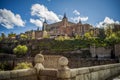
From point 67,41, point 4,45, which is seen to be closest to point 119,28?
point 67,41

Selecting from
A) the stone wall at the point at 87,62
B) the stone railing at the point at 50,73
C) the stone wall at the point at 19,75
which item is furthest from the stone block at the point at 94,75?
the stone wall at the point at 87,62

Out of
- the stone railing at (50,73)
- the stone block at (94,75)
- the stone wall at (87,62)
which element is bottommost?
the stone wall at (87,62)

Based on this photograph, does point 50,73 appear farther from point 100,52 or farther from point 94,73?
point 100,52

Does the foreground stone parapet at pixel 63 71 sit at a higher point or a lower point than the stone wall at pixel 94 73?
higher

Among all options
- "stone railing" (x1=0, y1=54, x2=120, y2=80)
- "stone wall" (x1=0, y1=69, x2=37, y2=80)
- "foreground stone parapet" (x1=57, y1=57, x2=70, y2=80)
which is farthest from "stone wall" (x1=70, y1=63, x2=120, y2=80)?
"stone wall" (x1=0, y1=69, x2=37, y2=80)

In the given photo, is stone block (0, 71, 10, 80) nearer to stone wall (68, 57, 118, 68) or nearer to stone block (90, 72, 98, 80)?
stone block (90, 72, 98, 80)

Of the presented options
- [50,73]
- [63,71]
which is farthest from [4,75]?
[63,71]

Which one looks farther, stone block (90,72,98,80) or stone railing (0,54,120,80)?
stone block (90,72,98,80)

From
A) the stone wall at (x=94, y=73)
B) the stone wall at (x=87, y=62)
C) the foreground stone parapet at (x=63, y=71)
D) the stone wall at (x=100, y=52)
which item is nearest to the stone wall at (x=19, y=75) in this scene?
the foreground stone parapet at (x=63, y=71)

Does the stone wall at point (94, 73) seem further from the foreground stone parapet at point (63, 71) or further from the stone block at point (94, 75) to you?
the foreground stone parapet at point (63, 71)

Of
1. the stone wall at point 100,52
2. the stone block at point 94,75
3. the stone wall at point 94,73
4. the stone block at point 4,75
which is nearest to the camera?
the stone block at point 4,75

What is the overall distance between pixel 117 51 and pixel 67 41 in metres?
26.8

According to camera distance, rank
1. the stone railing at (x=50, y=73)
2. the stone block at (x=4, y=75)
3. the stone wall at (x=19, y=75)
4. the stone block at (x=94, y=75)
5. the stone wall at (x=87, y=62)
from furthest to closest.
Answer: the stone wall at (x=87, y=62) < the stone block at (x=94, y=75) < the stone railing at (x=50, y=73) < the stone wall at (x=19, y=75) < the stone block at (x=4, y=75)

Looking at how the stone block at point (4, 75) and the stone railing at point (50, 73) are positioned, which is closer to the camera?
→ the stone block at point (4, 75)
